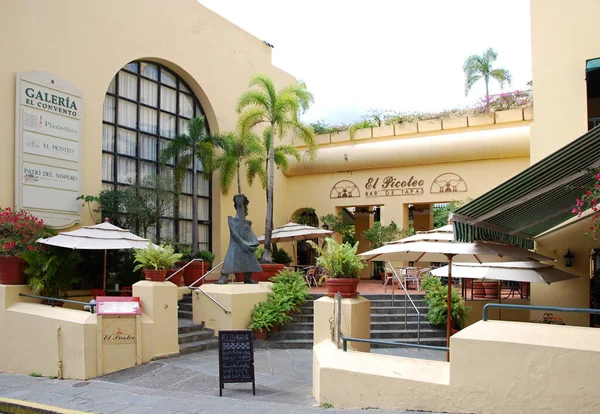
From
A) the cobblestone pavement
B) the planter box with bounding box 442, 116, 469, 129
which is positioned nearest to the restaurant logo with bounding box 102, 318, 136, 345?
the cobblestone pavement

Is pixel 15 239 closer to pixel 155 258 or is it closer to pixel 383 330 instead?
pixel 155 258

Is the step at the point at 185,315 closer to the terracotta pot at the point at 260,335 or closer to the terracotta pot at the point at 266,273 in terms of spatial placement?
the terracotta pot at the point at 266,273

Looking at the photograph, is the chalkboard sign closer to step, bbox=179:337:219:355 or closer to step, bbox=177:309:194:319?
step, bbox=179:337:219:355

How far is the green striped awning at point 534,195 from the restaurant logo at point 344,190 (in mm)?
11602

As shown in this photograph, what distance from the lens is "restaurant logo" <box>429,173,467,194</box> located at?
1861 cm

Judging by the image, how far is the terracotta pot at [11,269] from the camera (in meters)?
10.9

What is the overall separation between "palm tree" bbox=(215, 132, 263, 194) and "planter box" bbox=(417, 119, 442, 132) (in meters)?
5.61

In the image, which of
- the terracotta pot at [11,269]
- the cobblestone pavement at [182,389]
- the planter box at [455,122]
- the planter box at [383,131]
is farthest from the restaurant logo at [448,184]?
the terracotta pot at [11,269]

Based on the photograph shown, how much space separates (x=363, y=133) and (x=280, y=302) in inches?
381

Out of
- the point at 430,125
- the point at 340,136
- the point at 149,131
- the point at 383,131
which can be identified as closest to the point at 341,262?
the point at 149,131

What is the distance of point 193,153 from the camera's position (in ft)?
58.5

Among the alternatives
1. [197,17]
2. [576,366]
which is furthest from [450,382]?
[197,17]

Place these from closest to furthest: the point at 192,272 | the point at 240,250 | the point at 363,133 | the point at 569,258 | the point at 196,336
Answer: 1. the point at 569,258
2. the point at 196,336
3. the point at 240,250
4. the point at 192,272
5. the point at 363,133

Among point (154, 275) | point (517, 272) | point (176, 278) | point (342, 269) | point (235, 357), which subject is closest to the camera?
point (235, 357)
